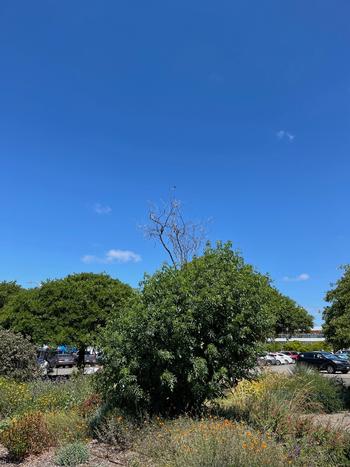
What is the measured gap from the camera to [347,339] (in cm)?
1379

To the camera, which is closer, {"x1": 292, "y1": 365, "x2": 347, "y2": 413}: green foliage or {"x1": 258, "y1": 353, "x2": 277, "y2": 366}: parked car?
{"x1": 258, "y1": 353, "x2": 277, "y2": 366}: parked car

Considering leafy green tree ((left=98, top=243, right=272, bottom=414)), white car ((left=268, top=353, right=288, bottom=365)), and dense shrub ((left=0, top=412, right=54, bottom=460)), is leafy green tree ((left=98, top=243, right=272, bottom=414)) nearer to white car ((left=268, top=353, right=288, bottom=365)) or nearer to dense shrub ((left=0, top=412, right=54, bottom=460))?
dense shrub ((left=0, top=412, right=54, bottom=460))

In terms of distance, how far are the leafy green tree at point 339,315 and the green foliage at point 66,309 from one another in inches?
357

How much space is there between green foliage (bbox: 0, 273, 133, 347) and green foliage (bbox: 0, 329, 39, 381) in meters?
4.55

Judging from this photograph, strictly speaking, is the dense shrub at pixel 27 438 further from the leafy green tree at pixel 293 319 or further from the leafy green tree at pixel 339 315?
the leafy green tree at pixel 293 319

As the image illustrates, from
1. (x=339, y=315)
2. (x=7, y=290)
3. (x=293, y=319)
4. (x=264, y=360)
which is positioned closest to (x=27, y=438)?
(x=339, y=315)

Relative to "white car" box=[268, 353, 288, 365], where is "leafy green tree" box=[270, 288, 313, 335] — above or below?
above

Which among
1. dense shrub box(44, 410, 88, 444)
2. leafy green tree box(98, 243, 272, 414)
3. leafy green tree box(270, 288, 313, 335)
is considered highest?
leafy green tree box(270, 288, 313, 335)

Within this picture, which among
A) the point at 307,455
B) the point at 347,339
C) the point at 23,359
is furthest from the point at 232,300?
the point at 23,359

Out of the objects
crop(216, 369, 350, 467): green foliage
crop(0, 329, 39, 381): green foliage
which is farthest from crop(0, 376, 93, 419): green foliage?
crop(0, 329, 39, 381): green foliage

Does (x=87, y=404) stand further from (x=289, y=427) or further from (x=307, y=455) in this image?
(x=307, y=455)

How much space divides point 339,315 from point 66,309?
40.1 feet

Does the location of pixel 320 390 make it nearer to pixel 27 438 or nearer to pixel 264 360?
pixel 27 438

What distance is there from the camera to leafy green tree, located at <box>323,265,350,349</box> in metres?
14.0
